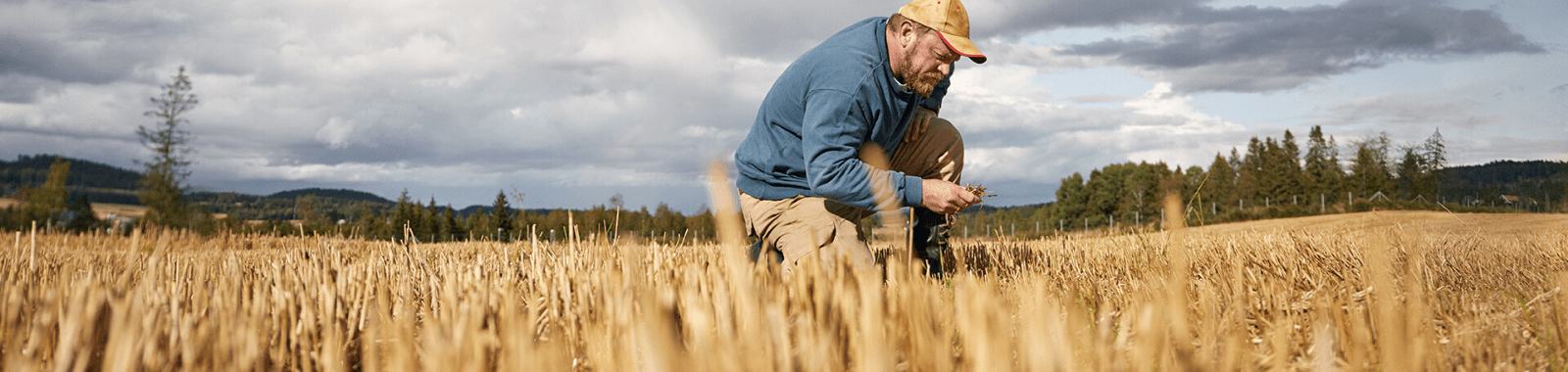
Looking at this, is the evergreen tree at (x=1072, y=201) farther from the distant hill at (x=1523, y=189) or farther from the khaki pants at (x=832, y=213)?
the khaki pants at (x=832, y=213)

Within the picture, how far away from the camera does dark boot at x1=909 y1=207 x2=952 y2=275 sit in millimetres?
3547

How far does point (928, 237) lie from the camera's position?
3604 mm

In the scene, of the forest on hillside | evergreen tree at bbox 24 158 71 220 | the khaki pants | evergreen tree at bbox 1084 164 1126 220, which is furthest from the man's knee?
evergreen tree at bbox 1084 164 1126 220

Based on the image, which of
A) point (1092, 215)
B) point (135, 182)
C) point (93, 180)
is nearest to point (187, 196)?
point (135, 182)

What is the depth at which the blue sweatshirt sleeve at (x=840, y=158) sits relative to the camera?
2.71 metres

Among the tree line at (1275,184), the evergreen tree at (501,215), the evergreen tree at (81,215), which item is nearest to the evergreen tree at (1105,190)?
the tree line at (1275,184)

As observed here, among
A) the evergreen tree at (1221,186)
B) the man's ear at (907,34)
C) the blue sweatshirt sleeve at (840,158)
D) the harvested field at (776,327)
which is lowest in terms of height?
the harvested field at (776,327)

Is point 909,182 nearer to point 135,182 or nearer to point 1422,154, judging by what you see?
point 135,182

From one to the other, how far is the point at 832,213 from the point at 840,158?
0.49 metres

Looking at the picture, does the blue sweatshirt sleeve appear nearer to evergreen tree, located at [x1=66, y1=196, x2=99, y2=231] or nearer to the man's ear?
the man's ear

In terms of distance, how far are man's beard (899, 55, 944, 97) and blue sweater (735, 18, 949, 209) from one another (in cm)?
4

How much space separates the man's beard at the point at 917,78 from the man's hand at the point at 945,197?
41 centimetres

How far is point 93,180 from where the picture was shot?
15950 centimetres

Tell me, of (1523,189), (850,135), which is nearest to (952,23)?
(850,135)
